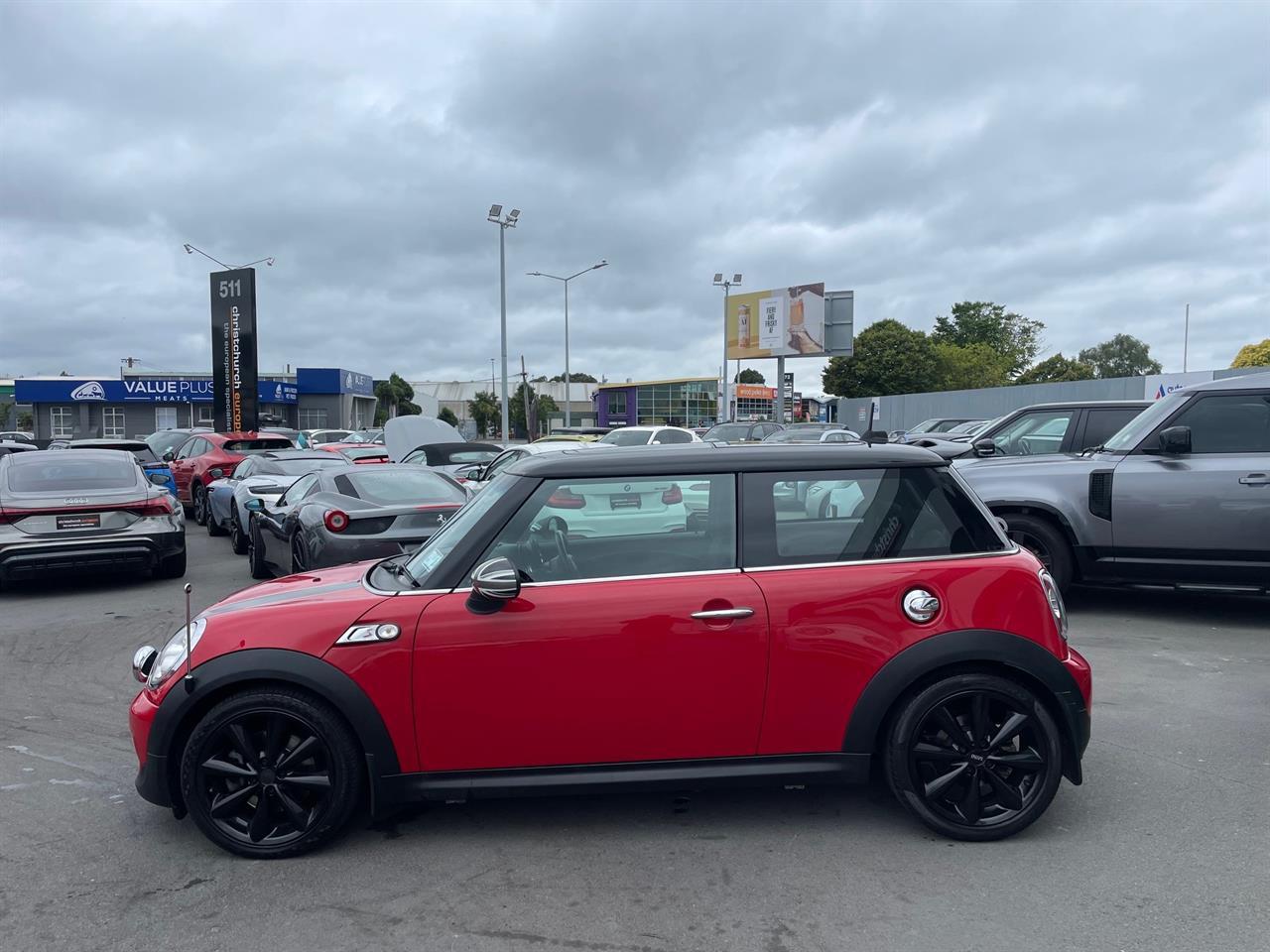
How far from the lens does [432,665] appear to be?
3.61 m

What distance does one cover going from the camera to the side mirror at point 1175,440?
7301 mm

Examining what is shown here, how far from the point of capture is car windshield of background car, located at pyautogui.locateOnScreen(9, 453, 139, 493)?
9781 mm

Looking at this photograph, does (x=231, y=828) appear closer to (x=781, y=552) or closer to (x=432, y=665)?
(x=432, y=665)

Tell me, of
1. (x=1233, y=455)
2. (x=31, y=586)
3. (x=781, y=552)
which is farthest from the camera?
(x=31, y=586)

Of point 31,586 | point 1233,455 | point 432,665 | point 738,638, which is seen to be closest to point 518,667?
point 432,665

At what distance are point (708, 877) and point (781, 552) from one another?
128 cm

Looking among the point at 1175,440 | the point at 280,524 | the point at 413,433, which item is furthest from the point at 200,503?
the point at 1175,440

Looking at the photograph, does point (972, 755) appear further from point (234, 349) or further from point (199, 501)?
point (234, 349)

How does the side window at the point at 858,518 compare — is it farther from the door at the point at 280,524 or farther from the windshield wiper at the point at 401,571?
the door at the point at 280,524

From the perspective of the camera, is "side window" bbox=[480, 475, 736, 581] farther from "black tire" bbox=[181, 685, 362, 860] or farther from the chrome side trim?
"black tire" bbox=[181, 685, 362, 860]

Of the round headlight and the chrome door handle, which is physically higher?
the chrome door handle

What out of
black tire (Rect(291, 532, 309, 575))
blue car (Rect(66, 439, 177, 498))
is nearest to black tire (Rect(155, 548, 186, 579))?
black tire (Rect(291, 532, 309, 575))

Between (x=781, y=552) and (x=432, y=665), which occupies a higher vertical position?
(x=781, y=552)

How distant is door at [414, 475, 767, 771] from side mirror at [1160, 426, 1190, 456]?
5211 millimetres
